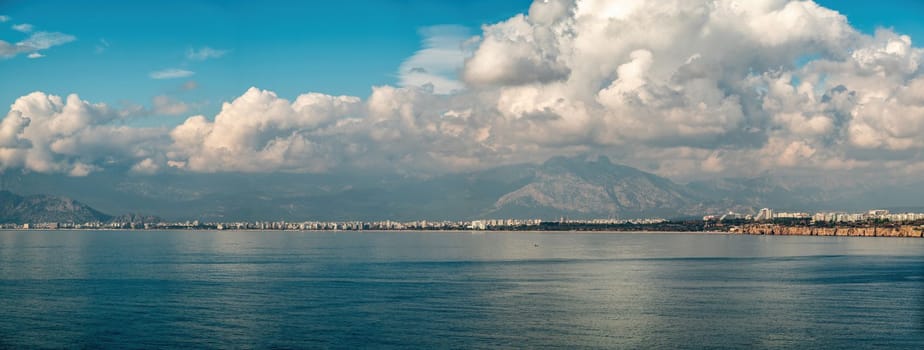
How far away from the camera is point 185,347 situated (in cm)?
5634

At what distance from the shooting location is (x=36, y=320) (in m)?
68.1

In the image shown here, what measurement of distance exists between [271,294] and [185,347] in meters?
30.2

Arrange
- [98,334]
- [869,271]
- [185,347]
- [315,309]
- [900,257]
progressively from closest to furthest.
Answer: [185,347] < [98,334] < [315,309] < [869,271] < [900,257]

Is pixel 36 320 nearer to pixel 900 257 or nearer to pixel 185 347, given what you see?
pixel 185 347

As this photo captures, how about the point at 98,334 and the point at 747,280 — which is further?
the point at 747,280

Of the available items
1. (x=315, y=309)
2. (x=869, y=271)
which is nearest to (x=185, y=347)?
(x=315, y=309)

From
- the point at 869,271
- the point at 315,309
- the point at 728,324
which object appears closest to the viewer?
the point at 728,324

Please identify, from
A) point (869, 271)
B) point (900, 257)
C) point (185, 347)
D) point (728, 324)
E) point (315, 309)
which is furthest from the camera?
point (900, 257)

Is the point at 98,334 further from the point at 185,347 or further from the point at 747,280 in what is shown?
the point at 747,280

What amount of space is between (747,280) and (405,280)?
147ft

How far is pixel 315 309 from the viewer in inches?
2933

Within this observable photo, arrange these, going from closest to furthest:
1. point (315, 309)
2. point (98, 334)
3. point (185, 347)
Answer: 1. point (185, 347)
2. point (98, 334)
3. point (315, 309)

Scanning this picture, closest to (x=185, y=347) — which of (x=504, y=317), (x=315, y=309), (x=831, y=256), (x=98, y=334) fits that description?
(x=98, y=334)

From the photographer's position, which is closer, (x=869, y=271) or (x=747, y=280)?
(x=747, y=280)
